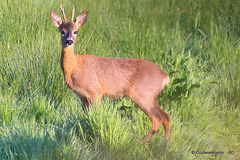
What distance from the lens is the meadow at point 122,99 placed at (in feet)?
13.2

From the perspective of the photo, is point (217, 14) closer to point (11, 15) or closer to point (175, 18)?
point (175, 18)

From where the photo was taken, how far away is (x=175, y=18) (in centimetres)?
854

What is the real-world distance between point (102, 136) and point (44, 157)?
31.1 inches

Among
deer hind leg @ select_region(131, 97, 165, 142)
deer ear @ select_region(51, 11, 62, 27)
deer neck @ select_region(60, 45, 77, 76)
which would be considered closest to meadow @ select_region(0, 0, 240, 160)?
Answer: deer hind leg @ select_region(131, 97, 165, 142)

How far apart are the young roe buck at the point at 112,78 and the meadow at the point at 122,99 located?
7.3 inches

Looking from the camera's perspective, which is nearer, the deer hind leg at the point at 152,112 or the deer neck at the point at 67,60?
the deer hind leg at the point at 152,112

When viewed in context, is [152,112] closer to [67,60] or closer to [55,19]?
[67,60]

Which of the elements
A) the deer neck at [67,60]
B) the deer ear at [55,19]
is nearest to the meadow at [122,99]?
the deer neck at [67,60]

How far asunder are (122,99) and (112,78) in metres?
0.54

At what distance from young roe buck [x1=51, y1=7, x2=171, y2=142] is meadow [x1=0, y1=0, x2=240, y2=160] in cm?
19

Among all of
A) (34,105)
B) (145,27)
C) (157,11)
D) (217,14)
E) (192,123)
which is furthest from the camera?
(217,14)

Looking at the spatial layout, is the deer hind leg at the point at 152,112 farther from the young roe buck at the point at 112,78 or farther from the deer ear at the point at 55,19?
the deer ear at the point at 55,19

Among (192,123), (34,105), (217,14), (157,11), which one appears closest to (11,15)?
(34,105)

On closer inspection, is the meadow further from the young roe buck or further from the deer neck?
the deer neck
